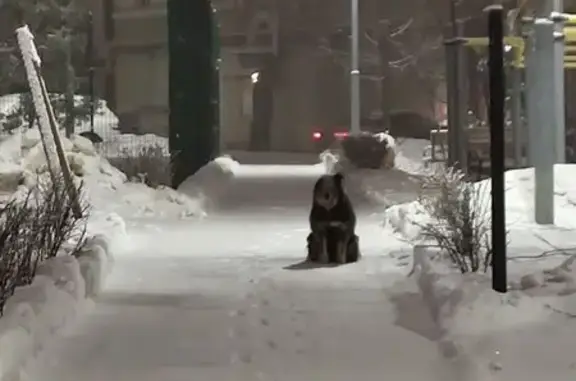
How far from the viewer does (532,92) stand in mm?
14469

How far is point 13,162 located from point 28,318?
1324 centimetres

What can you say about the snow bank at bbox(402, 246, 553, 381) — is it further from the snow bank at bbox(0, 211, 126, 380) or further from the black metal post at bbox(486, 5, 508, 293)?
the snow bank at bbox(0, 211, 126, 380)

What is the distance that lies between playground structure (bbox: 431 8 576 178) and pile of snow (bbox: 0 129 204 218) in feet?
15.8

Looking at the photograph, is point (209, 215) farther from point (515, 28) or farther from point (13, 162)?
point (515, 28)

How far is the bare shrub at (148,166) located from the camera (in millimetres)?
20250

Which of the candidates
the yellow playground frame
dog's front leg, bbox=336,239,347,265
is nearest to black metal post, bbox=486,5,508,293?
dog's front leg, bbox=336,239,347,265

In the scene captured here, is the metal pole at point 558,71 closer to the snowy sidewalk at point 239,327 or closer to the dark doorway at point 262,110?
the snowy sidewalk at point 239,327

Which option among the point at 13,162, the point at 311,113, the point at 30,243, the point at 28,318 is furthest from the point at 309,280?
the point at 311,113

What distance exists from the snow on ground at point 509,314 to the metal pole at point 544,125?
1754mm

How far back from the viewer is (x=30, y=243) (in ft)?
27.2

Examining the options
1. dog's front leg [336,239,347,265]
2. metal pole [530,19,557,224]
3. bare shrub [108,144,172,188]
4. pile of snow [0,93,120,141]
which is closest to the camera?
dog's front leg [336,239,347,265]

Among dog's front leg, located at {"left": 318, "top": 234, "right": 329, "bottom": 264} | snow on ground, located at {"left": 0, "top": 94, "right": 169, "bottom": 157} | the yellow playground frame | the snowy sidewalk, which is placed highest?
the yellow playground frame

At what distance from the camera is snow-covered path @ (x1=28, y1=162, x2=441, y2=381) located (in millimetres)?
6637

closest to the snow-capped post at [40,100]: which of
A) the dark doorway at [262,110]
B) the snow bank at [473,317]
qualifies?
the snow bank at [473,317]
